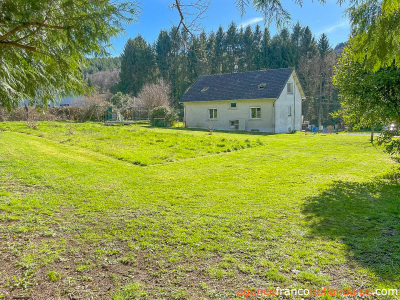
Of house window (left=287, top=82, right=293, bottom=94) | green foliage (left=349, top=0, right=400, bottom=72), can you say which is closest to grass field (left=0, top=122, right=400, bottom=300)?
green foliage (left=349, top=0, right=400, bottom=72)

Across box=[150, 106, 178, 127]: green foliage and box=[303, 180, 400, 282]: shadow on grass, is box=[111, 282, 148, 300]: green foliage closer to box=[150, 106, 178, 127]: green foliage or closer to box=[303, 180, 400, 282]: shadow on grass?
box=[303, 180, 400, 282]: shadow on grass

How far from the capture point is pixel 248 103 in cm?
2398

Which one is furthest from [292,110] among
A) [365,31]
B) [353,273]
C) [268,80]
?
[353,273]

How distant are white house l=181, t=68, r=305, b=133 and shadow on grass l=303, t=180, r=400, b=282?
17.1m

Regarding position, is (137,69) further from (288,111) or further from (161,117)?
(288,111)

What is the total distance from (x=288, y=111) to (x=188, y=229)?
23010 millimetres

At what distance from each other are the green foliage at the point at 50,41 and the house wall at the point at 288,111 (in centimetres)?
2059

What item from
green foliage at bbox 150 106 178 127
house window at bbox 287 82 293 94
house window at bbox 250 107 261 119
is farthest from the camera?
green foliage at bbox 150 106 178 127

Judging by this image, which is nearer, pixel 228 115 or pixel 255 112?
pixel 255 112

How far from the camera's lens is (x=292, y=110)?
2589 centimetres

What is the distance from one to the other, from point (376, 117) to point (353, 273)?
5.53 meters

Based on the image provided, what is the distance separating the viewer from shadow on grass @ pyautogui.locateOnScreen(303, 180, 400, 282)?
3.18 m

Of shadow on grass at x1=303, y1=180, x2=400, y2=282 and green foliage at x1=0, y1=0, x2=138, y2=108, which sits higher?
green foliage at x1=0, y1=0, x2=138, y2=108

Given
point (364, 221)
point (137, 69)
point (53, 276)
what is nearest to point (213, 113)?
point (364, 221)
